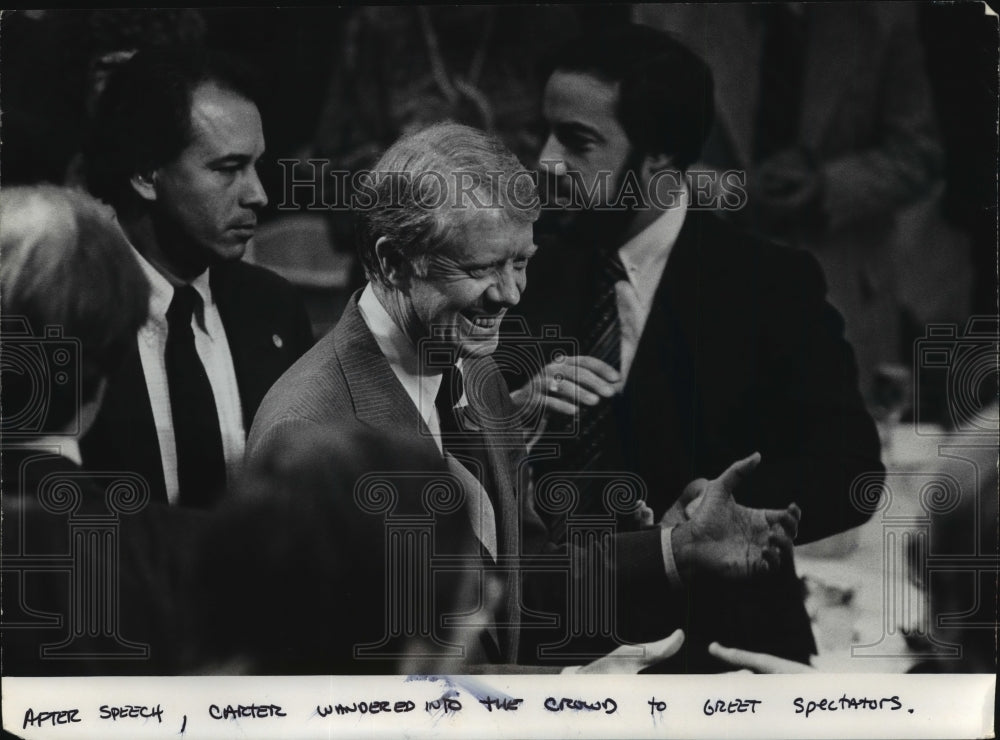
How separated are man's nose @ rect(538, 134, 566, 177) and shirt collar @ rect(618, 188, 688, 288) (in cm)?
44

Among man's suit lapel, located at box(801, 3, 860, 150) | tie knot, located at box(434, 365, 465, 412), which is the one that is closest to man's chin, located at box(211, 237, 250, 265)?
tie knot, located at box(434, 365, 465, 412)

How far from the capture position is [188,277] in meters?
5.27

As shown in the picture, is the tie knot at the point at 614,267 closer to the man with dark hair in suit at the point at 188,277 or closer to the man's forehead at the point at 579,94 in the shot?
the man's forehead at the point at 579,94

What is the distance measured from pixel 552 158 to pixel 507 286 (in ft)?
1.92

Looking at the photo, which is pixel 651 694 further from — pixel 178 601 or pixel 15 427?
pixel 15 427

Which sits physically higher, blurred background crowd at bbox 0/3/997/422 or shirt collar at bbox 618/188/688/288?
blurred background crowd at bbox 0/3/997/422

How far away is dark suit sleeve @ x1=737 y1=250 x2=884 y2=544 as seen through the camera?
5258 millimetres

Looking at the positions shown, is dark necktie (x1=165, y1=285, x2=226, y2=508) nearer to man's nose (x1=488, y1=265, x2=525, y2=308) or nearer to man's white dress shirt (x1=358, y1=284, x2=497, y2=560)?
man's white dress shirt (x1=358, y1=284, x2=497, y2=560)

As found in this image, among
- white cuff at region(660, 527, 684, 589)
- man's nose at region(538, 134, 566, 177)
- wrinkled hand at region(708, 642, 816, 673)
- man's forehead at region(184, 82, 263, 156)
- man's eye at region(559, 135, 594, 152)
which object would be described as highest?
man's forehead at region(184, 82, 263, 156)

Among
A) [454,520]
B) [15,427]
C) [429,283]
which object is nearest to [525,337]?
[429,283]

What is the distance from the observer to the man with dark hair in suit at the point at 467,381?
518 cm

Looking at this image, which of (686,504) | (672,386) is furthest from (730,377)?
(686,504)

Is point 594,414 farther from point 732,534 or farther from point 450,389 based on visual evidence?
point 732,534

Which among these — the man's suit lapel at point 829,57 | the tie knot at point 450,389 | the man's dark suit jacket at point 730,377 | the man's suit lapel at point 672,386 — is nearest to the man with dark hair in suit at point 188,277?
the tie knot at point 450,389
